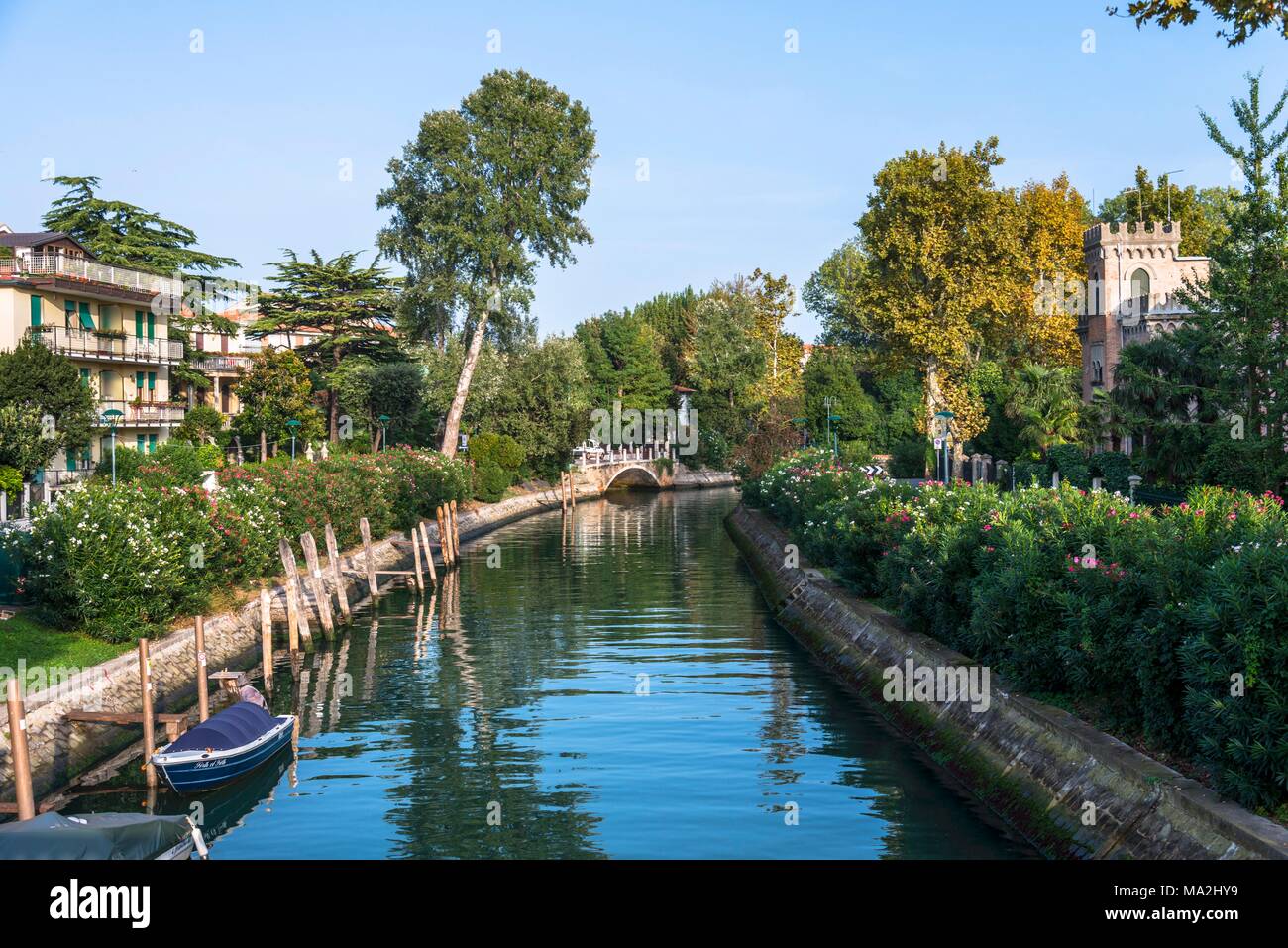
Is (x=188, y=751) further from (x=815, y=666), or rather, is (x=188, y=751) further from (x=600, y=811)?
(x=815, y=666)

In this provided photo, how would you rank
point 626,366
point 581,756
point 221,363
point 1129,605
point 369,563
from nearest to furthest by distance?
1. point 1129,605
2. point 581,756
3. point 369,563
4. point 221,363
5. point 626,366

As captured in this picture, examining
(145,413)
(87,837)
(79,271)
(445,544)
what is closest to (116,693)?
(87,837)

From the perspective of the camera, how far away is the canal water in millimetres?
18125

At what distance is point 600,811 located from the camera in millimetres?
19359

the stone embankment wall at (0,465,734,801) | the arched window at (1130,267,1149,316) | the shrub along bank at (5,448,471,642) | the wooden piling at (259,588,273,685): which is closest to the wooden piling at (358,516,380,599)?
the stone embankment wall at (0,465,734,801)

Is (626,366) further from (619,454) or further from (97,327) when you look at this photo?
(97,327)

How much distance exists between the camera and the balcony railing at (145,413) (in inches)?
2516

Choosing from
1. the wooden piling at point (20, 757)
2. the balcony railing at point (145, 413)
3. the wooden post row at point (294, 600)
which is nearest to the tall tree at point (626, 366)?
the balcony railing at point (145, 413)

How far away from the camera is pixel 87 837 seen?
1504 centimetres

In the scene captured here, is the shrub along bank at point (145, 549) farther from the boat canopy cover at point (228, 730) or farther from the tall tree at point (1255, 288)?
the tall tree at point (1255, 288)

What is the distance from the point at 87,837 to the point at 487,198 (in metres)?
56.4

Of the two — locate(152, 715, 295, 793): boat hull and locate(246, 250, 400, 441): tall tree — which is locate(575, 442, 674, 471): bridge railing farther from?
locate(152, 715, 295, 793): boat hull

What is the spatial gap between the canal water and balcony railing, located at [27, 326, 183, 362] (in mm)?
29680
